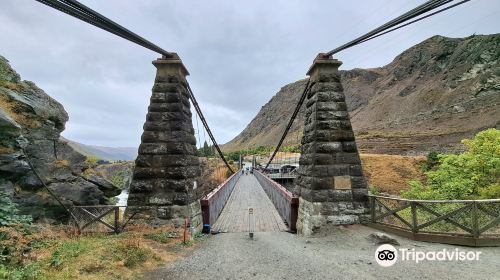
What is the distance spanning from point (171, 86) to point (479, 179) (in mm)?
12974

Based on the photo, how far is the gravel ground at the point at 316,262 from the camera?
6.05 m

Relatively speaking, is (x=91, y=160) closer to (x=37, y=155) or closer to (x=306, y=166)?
(x=37, y=155)

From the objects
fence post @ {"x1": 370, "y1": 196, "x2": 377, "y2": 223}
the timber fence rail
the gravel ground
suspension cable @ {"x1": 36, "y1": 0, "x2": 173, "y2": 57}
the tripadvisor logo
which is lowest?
the gravel ground

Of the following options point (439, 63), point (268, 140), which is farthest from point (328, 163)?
point (268, 140)

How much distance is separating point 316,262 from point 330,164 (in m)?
3.45

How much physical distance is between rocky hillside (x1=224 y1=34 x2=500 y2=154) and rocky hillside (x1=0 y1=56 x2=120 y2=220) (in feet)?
Answer: 63.1

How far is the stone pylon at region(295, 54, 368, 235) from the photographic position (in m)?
9.41

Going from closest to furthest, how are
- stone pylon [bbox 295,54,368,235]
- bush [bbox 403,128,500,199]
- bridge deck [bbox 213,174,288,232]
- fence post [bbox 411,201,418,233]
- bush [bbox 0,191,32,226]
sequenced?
bush [bbox 0,191,32,226] → fence post [bbox 411,201,418,233] → stone pylon [bbox 295,54,368,235] → bridge deck [bbox 213,174,288,232] → bush [bbox 403,128,500,199]

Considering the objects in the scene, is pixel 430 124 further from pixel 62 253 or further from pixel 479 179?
pixel 62 253

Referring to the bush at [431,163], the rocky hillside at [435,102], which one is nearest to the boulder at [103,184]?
the rocky hillside at [435,102]

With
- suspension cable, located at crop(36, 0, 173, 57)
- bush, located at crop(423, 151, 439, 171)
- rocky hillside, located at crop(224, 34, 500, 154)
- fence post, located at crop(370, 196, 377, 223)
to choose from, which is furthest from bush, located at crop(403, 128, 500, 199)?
bush, located at crop(423, 151, 439, 171)

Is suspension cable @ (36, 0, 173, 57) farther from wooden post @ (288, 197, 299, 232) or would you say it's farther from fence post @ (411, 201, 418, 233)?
fence post @ (411, 201, 418, 233)

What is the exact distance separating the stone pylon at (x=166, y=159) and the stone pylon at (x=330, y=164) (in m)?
3.81

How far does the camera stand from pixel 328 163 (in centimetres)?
957
